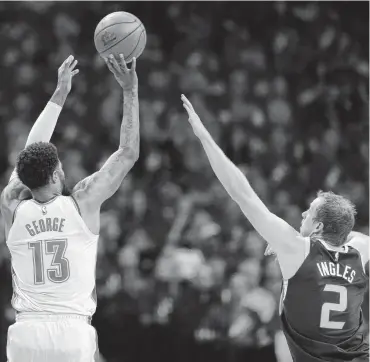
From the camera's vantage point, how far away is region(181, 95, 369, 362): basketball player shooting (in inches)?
165

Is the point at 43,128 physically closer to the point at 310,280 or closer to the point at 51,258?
the point at 51,258

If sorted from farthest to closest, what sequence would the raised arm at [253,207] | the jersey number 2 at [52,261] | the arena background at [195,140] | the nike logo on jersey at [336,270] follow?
the arena background at [195,140] < the jersey number 2 at [52,261] < the nike logo on jersey at [336,270] < the raised arm at [253,207]

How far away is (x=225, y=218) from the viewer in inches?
382

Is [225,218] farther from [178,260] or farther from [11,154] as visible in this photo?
[11,154]

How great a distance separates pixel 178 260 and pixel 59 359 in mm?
4726

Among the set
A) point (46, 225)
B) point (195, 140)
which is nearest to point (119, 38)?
point (46, 225)

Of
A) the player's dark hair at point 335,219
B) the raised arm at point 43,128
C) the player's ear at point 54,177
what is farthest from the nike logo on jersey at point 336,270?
the raised arm at point 43,128

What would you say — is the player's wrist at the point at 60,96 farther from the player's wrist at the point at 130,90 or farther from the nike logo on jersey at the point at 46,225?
the nike logo on jersey at the point at 46,225

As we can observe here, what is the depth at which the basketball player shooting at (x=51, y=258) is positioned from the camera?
4340 millimetres

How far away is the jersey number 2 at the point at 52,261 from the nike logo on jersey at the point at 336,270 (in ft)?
4.72

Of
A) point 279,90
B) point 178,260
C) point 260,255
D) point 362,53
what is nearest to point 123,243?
point 178,260

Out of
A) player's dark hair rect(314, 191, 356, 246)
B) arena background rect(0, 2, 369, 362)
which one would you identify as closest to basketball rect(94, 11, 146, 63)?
player's dark hair rect(314, 191, 356, 246)

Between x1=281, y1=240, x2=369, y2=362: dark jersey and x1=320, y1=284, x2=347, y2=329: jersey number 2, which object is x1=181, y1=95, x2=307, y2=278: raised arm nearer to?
x1=281, y1=240, x2=369, y2=362: dark jersey

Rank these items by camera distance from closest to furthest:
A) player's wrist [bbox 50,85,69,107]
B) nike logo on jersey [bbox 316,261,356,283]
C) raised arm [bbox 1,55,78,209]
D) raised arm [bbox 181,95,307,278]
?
raised arm [bbox 181,95,307,278] < nike logo on jersey [bbox 316,261,356,283] < raised arm [bbox 1,55,78,209] < player's wrist [bbox 50,85,69,107]
